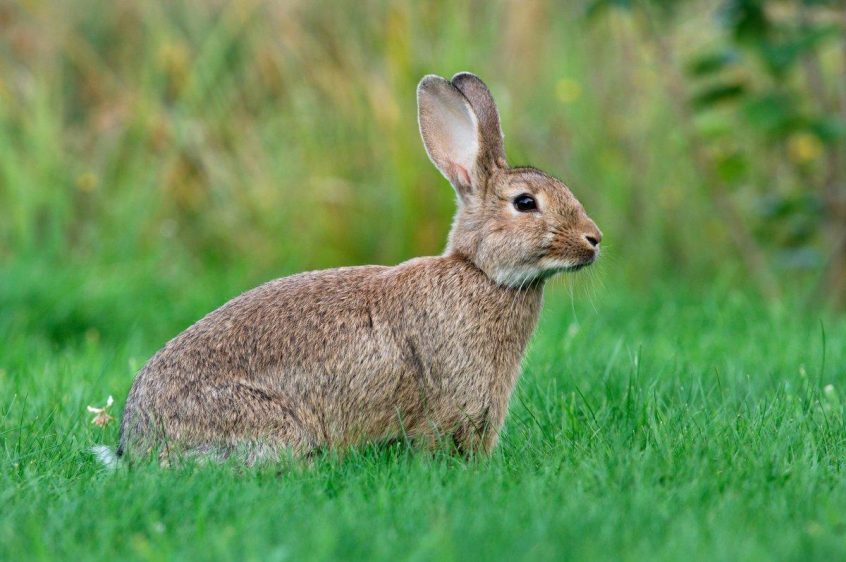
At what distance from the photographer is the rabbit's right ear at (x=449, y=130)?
16.4ft

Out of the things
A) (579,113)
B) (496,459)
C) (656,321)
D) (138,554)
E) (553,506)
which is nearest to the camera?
(138,554)

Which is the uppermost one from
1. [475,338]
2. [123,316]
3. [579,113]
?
[579,113]

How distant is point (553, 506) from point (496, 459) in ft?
2.52

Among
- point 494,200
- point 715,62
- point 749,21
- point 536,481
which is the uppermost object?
point 749,21

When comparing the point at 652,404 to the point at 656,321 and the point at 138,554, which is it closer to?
the point at 138,554

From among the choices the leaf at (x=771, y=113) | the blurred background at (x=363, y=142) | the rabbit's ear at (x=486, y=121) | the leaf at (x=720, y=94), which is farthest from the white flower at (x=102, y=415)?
the leaf at (x=720, y=94)

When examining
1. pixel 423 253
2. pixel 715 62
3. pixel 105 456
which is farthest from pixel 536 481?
pixel 423 253

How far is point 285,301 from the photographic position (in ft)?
15.3

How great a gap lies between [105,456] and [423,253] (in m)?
5.20

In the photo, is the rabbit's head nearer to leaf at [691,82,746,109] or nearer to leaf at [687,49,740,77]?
leaf at [687,49,740,77]

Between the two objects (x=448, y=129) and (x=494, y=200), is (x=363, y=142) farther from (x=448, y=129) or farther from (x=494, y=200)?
(x=494, y=200)

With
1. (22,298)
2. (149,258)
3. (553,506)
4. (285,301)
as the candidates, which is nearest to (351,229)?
(149,258)

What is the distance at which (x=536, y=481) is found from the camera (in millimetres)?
3812

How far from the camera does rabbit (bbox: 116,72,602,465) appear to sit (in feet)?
14.1
